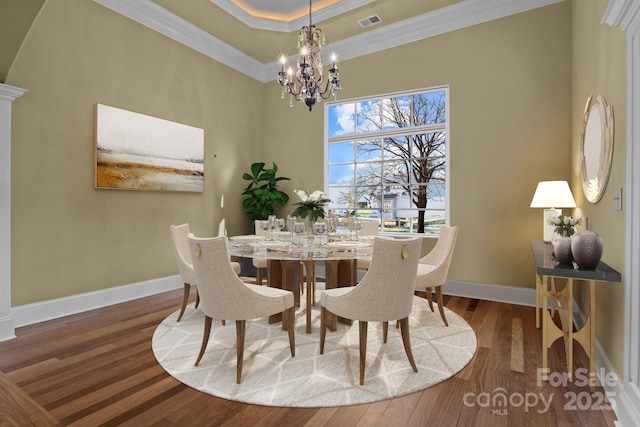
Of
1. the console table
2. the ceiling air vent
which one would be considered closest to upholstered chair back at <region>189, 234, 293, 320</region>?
the console table

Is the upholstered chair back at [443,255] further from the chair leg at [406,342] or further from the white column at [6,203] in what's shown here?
the white column at [6,203]

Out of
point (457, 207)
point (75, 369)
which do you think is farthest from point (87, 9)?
point (457, 207)

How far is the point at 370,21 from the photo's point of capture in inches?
170

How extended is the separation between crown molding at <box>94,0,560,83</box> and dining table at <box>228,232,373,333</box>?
2903mm

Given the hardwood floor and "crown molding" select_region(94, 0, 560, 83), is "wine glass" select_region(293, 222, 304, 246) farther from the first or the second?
"crown molding" select_region(94, 0, 560, 83)

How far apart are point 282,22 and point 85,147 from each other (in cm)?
291

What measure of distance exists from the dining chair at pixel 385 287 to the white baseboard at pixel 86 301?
9.46ft

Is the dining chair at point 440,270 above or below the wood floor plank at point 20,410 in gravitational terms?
above

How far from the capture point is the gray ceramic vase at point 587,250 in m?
1.83

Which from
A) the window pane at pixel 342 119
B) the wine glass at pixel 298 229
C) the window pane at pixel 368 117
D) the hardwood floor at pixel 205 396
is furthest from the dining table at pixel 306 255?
the window pane at pixel 342 119

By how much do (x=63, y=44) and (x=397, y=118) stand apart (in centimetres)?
388

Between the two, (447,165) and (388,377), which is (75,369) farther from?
(447,165)

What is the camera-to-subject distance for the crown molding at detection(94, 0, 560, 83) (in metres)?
3.80

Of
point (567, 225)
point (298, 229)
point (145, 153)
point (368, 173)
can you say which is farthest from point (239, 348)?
Answer: point (368, 173)
